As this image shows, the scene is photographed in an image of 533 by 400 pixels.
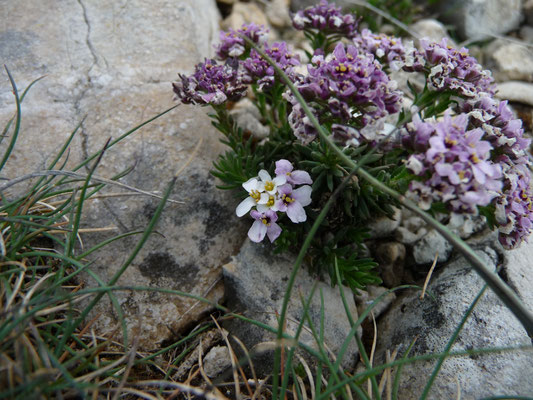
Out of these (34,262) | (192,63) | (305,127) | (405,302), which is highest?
(305,127)

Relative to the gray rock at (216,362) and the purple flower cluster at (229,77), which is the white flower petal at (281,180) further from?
the gray rock at (216,362)

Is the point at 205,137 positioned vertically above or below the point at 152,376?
above

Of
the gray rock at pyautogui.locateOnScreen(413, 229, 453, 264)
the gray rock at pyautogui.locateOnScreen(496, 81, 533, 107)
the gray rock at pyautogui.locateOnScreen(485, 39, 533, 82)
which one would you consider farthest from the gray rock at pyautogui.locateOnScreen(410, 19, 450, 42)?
the gray rock at pyautogui.locateOnScreen(413, 229, 453, 264)

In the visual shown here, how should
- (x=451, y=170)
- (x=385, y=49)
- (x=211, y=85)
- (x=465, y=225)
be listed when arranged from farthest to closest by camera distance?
(x=465, y=225) → (x=385, y=49) → (x=211, y=85) → (x=451, y=170)

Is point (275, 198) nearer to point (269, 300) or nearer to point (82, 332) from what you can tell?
point (269, 300)

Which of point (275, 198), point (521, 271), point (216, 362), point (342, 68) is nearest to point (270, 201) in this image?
point (275, 198)

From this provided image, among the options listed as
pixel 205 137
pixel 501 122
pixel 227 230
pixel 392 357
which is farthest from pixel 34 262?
pixel 501 122

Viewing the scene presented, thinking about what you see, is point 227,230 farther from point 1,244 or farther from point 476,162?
point 476,162

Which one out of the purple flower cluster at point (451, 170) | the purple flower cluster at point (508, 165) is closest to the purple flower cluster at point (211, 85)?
the purple flower cluster at point (451, 170)
